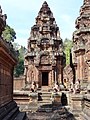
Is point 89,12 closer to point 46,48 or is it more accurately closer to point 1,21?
point 46,48

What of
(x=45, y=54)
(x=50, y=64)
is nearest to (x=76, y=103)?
(x=50, y=64)

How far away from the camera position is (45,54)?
2614 cm

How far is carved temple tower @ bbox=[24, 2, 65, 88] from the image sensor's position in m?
26.1

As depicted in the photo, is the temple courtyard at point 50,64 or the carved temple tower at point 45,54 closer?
the temple courtyard at point 50,64

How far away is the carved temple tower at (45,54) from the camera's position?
26.1m

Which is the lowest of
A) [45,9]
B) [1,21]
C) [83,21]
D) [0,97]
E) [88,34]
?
[0,97]

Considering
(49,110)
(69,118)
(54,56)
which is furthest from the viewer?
(54,56)

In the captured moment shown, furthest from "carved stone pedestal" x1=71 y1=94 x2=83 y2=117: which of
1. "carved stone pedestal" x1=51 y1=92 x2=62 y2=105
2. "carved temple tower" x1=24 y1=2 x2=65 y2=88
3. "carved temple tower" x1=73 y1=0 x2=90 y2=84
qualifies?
"carved temple tower" x1=24 y1=2 x2=65 y2=88

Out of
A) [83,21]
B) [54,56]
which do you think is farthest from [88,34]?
[54,56]

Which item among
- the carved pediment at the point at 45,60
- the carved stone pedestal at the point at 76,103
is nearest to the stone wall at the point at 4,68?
the carved stone pedestal at the point at 76,103

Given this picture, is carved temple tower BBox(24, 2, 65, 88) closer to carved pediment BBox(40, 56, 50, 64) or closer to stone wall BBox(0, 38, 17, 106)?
carved pediment BBox(40, 56, 50, 64)

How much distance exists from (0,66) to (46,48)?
19.5 meters

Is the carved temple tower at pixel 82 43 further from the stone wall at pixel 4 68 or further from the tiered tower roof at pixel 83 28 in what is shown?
the stone wall at pixel 4 68

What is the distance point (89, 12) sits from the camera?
23062mm
